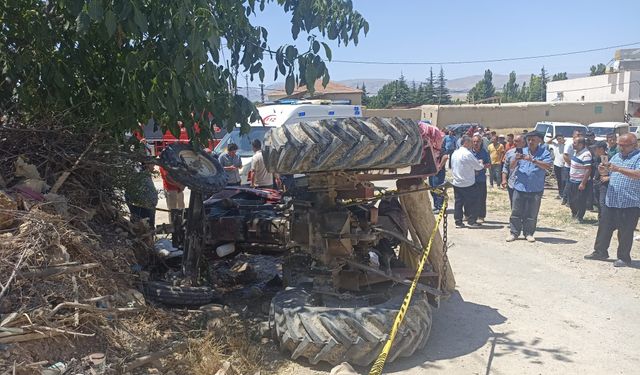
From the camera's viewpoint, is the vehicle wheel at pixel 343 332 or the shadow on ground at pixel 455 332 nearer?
the vehicle wheel at pixel 343 332

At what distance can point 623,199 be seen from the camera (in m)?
7.41

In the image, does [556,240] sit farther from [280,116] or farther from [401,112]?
[401,112]

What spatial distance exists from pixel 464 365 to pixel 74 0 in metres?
3.80

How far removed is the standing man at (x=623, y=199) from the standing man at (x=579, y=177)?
10.3 ft

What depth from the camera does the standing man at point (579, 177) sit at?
10.9 m

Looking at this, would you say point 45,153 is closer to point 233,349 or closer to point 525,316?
point 233,349

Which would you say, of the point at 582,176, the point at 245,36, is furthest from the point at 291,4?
the point at 582,176

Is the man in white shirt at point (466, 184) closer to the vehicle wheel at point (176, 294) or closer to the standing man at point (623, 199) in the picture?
the standing man at point (623, 199)

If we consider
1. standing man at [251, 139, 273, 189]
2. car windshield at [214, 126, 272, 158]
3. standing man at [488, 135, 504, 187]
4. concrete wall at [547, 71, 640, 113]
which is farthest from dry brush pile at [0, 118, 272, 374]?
concrete wall at [547, 71, 640, 113]

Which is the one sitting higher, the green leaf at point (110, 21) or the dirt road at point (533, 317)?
the green leaf at point (110, 21)

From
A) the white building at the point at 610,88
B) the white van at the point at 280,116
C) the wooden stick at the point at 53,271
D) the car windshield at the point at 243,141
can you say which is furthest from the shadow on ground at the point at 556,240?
the white building at the point at 610,88

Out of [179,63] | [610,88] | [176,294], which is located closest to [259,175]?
[176,294]

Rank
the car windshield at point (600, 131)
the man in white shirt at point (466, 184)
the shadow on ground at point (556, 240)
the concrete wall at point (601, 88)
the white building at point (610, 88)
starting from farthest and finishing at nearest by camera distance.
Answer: the concrete wall at point (601, 88) → the white building at point (610, 88) → the car windshield at point (600, 131) → the man in white shirt at point (466, 184) → the shadow on ground at point (556, 240)

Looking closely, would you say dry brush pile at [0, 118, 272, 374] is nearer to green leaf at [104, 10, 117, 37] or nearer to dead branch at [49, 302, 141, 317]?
dead branch at [49, 302, 141, 317]
